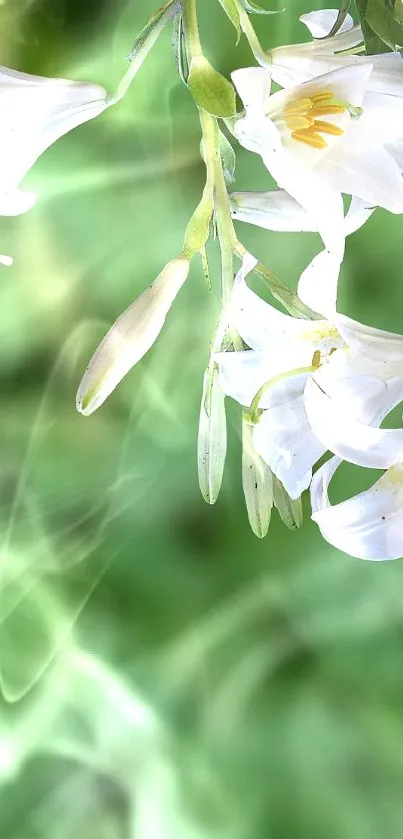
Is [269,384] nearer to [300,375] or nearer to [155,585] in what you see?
[300,375]

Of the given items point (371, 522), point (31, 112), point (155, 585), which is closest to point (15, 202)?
point (31, 112)

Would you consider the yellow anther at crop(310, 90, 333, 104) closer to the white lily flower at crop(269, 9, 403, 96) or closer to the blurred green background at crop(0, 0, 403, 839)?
the white lily flower at crop(269, 9, 403, 96)

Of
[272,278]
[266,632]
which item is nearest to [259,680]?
[266,632]

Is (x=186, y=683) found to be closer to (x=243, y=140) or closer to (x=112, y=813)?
(x=112, y=813)

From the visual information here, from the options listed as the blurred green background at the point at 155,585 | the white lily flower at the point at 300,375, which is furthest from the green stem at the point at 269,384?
the blurred green background at the point at 155,585

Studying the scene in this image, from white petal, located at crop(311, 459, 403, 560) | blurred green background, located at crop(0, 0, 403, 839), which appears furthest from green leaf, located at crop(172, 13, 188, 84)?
blurred green background, located at crop(0, 0, 403, 839)

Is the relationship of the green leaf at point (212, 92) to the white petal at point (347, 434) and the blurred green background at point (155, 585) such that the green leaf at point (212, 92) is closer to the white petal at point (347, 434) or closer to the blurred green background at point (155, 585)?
the white petal at point (347, 434)
